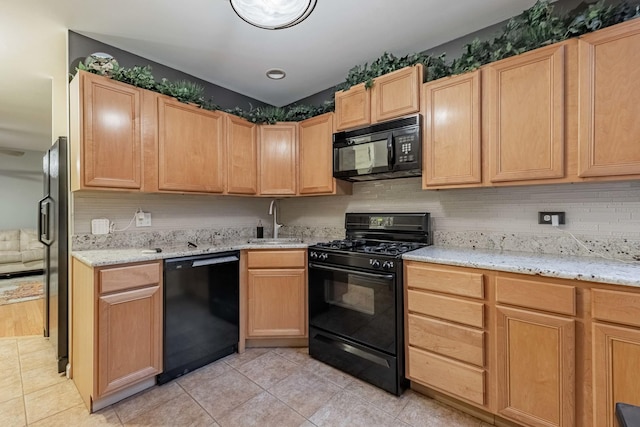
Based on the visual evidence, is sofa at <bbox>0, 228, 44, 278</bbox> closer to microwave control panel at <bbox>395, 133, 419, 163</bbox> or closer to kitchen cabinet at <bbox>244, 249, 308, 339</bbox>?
kitchen cabinet at <bbox>244, 249, 308, 339</bbox>

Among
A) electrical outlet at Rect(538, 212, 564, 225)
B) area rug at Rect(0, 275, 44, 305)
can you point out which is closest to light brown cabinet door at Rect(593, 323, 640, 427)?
electrical outlet at Rect(538, 212, 564, 225)

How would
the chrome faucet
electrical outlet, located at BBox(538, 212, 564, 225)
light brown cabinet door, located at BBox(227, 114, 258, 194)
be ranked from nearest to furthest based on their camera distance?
electrical outlet, located at BBox(538, 212, 564, 225) < light brown cabinet door, located at BBox(227, 114, 258, 194) < the chrome faucet

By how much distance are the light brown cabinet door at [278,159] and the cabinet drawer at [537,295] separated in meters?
2.00

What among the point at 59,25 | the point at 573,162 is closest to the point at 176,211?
the point at 59,25

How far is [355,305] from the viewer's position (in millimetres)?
2168

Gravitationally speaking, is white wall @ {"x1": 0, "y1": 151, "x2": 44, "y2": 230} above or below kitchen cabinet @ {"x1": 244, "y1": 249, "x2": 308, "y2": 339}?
above

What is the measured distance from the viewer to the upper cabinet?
216 cm

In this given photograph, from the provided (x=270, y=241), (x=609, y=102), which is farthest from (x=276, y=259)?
(x=609, y=102)

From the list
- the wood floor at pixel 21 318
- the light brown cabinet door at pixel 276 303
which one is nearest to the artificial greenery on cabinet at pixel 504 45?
the light brown cabinet door at pixel 276 303

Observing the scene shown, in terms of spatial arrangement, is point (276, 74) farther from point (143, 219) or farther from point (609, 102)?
point (609, 102)

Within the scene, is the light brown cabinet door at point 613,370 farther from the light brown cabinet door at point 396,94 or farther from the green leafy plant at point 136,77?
the green leafy plant at point 136,77

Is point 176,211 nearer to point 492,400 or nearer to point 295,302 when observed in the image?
point 295,302

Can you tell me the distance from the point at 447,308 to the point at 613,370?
0.72 meters

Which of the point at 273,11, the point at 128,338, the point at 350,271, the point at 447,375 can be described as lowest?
the point at 447,375
